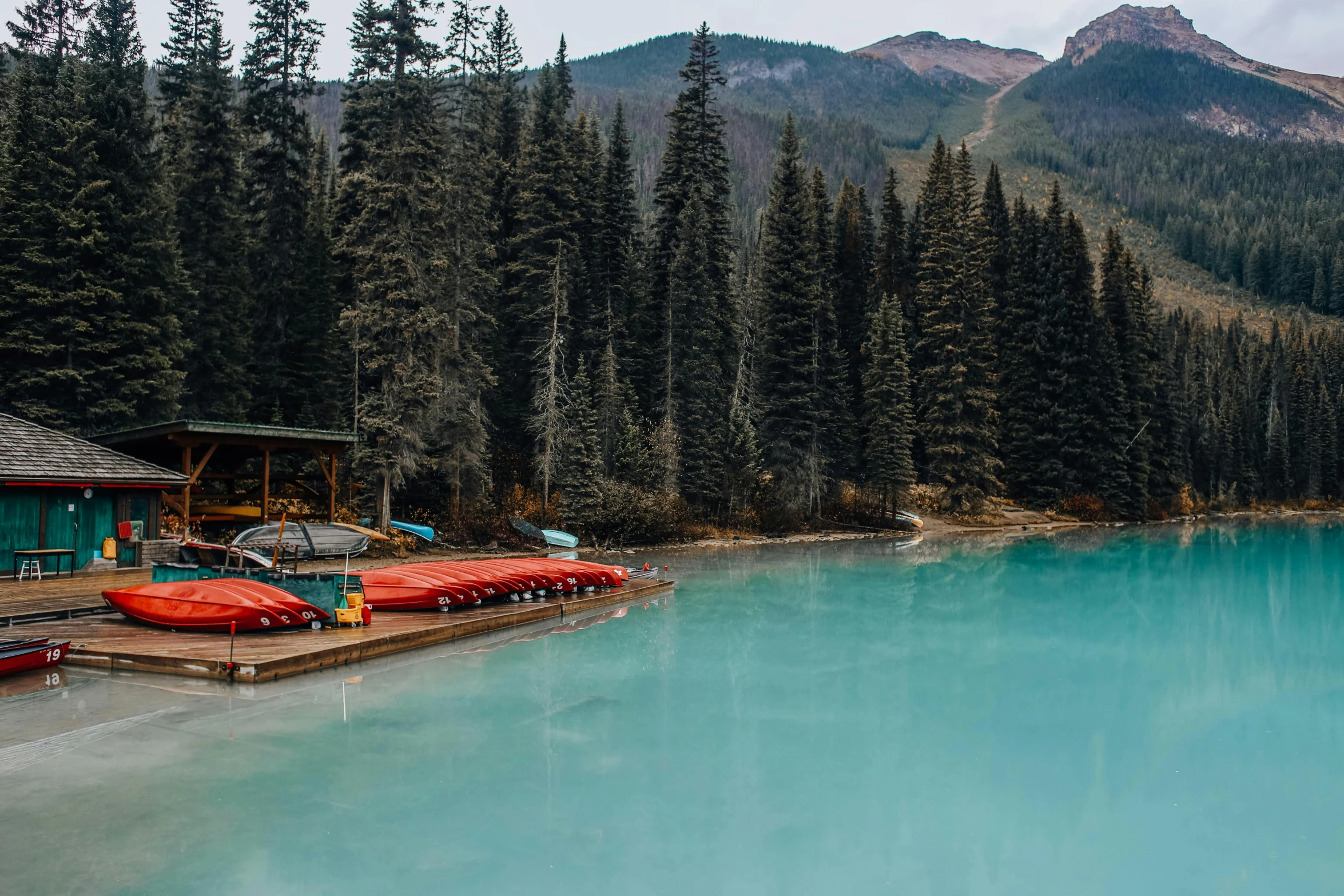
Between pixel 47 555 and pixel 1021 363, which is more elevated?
pixel 1021 363

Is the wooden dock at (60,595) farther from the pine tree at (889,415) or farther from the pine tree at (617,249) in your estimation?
the pine tree at (889,415)

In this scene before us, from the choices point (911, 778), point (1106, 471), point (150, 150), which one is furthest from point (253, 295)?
point (1106, 471)

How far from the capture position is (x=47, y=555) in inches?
809

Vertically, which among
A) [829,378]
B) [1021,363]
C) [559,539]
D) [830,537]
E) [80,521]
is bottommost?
[830,537]

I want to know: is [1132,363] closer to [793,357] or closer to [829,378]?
[829,378]

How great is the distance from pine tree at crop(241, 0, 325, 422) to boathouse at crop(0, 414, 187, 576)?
15.2m

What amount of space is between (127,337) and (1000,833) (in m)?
28.9

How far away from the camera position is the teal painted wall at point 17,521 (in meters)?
20.0

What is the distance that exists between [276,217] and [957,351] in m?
36.0

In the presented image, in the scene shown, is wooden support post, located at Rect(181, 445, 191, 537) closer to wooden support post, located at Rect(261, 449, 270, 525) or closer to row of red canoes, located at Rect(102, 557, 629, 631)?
wooden support post, located at Rect(261, 449, 270, 525)

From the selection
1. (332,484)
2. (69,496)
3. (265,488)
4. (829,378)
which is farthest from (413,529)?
(829,378)

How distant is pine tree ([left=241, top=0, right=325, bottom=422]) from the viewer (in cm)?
3788

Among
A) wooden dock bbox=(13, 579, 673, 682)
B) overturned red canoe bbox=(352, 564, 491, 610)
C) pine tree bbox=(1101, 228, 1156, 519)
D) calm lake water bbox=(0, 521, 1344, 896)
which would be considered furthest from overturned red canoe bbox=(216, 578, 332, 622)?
pine tree bbox=(1101, 228, 1156, 519)

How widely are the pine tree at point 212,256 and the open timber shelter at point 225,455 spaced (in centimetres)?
315
